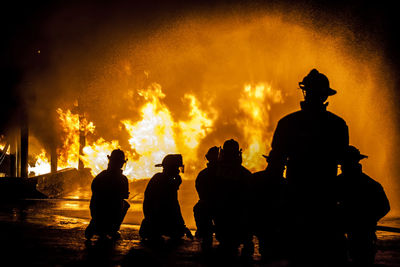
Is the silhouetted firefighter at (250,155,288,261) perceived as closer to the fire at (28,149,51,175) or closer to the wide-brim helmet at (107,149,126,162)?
the wide-brim helmet at (107,149,126,162)

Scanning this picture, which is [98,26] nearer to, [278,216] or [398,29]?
[398,29]

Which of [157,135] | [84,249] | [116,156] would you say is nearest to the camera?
[84,249]

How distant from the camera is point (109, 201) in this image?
6.43 metres

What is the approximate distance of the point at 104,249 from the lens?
5.61 metres

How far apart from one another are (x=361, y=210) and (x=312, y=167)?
1.45 meters

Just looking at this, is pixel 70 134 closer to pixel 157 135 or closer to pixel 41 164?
pixel 41 164

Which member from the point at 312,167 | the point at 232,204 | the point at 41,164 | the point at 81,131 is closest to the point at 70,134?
the point at 81,131

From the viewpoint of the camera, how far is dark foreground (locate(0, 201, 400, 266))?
481 cm

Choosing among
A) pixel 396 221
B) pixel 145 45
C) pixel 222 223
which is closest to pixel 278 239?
pixel 222 223

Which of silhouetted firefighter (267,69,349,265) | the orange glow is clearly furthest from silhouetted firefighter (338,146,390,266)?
the orange glow

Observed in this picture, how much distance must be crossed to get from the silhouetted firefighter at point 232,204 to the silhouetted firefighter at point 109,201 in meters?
1.63

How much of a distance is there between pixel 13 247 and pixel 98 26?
12.8m

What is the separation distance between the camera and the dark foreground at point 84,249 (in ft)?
15.8

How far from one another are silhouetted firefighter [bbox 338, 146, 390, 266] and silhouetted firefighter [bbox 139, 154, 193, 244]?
8.85 feet
